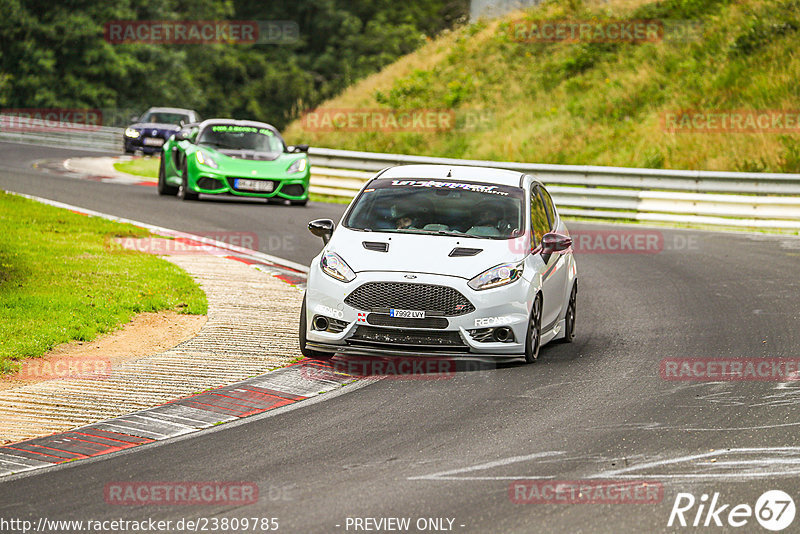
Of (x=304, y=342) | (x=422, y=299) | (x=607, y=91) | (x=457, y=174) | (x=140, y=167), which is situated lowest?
(x=140, y=167)

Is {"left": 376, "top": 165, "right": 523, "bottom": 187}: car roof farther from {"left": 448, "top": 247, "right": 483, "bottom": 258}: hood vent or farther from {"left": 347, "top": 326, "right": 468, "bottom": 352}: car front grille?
{"left": 347, "top": 326, "right": 468, "bottom": 352}: car front grille

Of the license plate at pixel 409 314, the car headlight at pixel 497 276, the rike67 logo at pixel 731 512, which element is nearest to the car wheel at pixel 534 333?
the car headlight at pixel 497 276

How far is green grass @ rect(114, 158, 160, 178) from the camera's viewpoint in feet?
104

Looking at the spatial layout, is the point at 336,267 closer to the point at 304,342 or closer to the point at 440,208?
the point at 304,342

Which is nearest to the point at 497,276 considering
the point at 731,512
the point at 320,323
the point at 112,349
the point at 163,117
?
the point at 320,323

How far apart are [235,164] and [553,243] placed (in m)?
12.4

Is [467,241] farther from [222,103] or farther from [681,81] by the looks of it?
[222,103]

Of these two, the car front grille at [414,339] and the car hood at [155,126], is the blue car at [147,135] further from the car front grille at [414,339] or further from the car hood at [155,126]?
the car front grille at [414,339]

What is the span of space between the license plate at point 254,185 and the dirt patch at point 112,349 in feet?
33.3

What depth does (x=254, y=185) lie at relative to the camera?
2223cm

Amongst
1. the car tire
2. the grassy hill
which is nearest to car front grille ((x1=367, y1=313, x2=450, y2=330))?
the car tire

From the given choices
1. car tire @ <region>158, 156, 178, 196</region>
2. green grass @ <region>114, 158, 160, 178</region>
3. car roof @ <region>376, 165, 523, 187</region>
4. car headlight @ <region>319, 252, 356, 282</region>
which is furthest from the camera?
green grass @ <region>114, 158, 160, 178</region>

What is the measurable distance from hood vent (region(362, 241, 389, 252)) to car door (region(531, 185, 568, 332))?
4.54 feet

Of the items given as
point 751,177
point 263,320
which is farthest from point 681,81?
point 263,320
